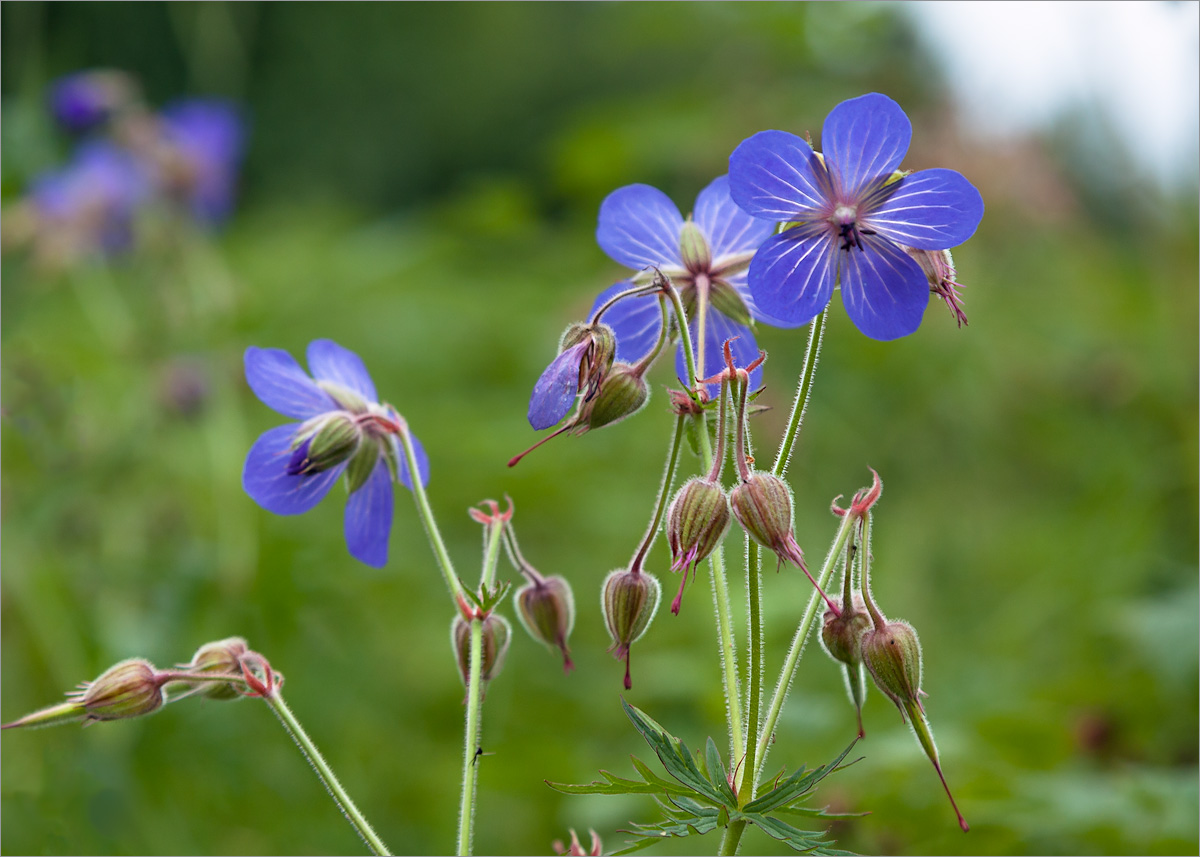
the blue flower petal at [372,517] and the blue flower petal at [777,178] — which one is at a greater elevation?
the blue flower petal at [777,178]

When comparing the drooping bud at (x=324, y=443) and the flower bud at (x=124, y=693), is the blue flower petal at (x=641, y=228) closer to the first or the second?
the drooping bud at (x=324, y=443)

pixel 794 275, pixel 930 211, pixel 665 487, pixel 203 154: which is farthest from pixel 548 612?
pixel 203 154

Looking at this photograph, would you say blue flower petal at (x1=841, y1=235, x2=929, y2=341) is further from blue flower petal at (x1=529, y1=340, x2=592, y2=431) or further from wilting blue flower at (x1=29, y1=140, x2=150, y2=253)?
wilting blue flower at (x1=29, y1=140, x2=150, y2=253)

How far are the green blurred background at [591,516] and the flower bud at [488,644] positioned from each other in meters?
0.65

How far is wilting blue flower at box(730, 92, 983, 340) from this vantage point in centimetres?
93

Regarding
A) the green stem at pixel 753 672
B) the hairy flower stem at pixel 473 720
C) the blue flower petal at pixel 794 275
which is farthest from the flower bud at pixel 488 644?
the blue flower petal at pixel 794 275

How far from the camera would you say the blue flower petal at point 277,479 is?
3.67ft

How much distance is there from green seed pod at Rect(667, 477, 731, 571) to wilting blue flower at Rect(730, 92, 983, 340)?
174mm

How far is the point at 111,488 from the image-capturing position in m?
2.62

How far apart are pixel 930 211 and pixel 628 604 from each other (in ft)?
1.50

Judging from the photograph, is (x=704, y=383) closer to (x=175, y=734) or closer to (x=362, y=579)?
(x=175, y=734)

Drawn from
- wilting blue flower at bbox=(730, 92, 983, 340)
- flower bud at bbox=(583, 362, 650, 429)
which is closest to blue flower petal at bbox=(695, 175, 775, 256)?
wilting blue flower at bbox=(730, 92, 983, 340)

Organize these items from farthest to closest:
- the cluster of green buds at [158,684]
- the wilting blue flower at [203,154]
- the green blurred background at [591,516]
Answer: the wilting blue flower at [203,154] < the green blurred background at [591,516] < the cluster of green buds at [158,684]

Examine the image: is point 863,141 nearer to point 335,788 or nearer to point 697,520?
point 697,520
